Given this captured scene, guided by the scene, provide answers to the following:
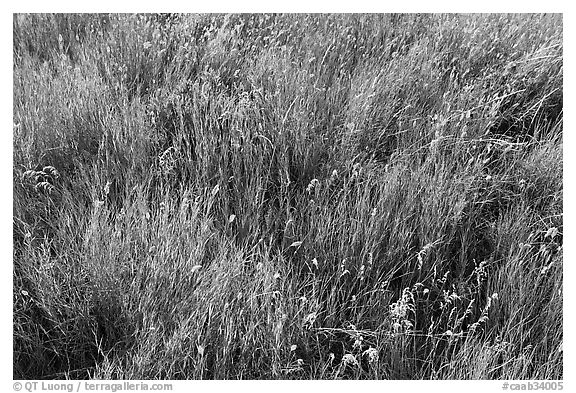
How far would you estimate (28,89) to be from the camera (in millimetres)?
3076

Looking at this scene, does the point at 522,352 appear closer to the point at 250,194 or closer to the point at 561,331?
the point at 561,331

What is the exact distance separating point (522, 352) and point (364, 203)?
0.81 m

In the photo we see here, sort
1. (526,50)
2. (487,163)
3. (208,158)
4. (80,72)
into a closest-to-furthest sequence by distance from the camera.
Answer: (208,158) < (487,163) < (80,72) < (526,50)

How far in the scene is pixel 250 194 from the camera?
2658 millimetres

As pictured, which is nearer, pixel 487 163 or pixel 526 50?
pixel 487 163

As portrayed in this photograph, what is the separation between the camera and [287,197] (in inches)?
106

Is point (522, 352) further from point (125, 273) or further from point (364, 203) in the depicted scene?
point (125, 273)

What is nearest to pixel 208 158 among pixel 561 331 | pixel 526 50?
pixel 561 331

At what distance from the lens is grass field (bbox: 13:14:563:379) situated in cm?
221

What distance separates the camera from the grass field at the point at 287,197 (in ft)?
7.24

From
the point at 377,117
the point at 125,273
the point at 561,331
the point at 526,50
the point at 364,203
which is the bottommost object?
the point at 561,331

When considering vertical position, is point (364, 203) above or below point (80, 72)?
below

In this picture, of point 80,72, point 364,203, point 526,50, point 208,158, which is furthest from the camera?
point 526,50
